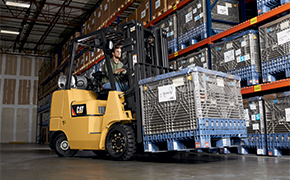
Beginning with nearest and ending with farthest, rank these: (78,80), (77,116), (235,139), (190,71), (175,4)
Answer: (190,71) → (235,139) → (77,116) → (78,80) → (175,4)

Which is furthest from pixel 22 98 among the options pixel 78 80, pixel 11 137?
pixel 78 80

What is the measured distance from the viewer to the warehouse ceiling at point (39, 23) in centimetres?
1458

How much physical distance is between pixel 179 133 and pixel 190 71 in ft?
2.54

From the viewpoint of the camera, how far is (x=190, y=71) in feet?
11.8

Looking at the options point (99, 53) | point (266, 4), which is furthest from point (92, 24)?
point (266, 4)

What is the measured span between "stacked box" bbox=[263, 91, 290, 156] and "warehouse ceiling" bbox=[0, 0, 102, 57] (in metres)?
11.4

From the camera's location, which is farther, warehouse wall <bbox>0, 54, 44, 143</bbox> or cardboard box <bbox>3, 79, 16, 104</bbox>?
cardboard box <bbox>3, 79, 16, 104</bbox>

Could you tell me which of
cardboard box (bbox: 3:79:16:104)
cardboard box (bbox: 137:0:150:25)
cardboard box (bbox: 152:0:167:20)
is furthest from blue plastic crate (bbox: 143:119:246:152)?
cardboard box (bbox: 3:79:16:104)

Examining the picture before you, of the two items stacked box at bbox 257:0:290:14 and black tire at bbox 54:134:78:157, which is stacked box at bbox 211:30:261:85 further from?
black tire at bbox 54:134:78:157

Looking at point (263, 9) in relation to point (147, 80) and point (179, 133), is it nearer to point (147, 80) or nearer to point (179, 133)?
point (147, 80)

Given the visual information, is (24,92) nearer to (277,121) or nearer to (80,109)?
(80,109)

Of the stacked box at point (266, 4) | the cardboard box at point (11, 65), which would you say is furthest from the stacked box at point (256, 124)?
the cardboard box at point (11, 65)

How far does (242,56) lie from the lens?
4980 mm

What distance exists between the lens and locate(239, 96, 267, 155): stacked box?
4699mm
